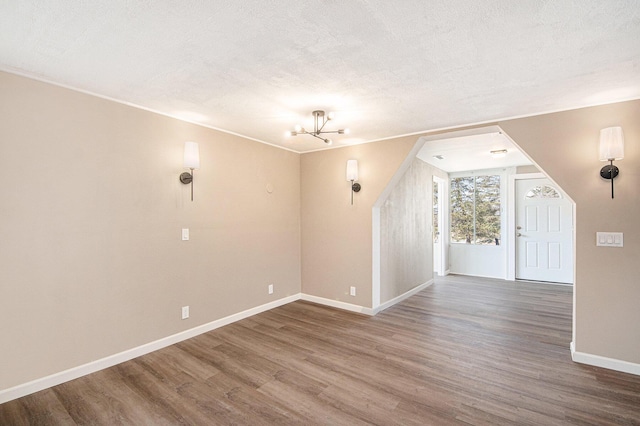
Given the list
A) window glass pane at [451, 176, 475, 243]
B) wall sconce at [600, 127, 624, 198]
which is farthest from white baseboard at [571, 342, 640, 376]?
window glass pane at [451, 176, 475, 243]

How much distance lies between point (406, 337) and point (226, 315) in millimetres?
2219

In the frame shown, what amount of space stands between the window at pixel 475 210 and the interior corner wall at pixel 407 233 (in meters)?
1.26

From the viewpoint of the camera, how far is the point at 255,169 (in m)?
4.09

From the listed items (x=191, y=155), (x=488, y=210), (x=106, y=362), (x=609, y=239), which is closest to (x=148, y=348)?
(x=106, y=362)

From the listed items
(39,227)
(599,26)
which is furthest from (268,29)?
(39,227)

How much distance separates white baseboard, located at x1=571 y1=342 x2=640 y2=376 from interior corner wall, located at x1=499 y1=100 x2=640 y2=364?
0.10ft

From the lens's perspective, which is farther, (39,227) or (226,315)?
(226,315)

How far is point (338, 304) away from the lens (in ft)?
14.4

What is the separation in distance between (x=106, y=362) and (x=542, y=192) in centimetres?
753

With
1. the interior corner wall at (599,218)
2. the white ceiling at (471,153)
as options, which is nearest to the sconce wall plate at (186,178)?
the white ceiling at (471,153)

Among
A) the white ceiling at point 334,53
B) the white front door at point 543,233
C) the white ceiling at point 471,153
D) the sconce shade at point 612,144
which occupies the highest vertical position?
the white ceiling at point 334,53

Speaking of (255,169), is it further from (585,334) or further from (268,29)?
(585,334)

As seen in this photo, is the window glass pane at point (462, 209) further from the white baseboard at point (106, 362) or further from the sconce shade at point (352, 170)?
the white baseboard at point (106, 362)

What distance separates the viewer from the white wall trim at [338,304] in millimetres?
4141
